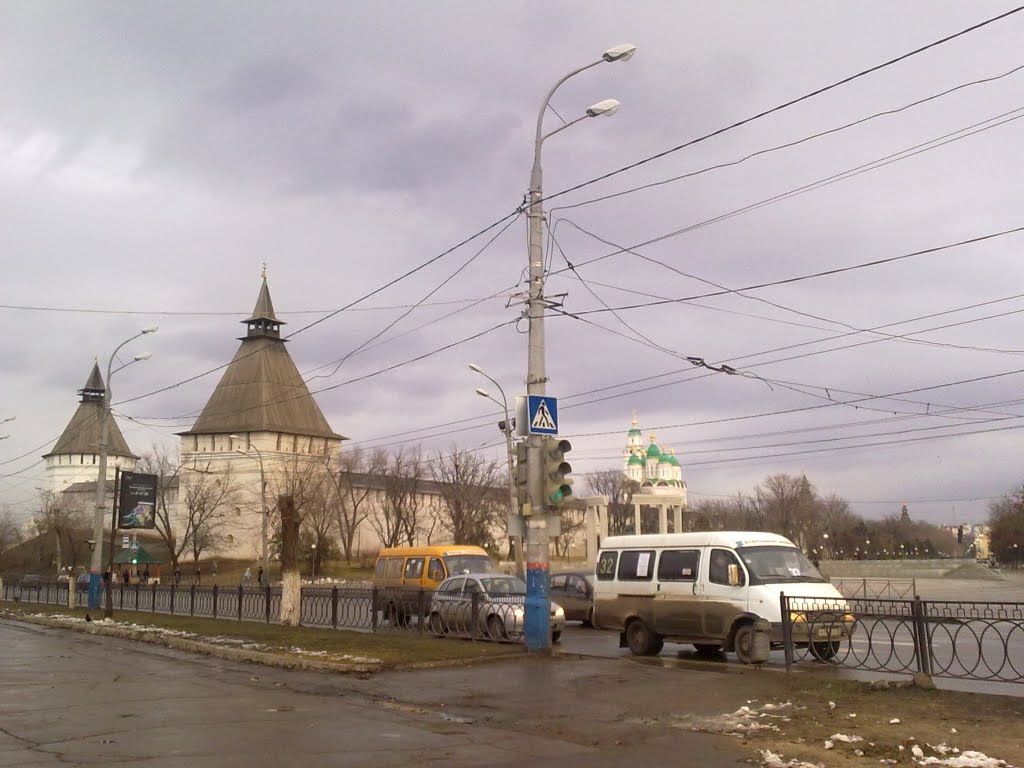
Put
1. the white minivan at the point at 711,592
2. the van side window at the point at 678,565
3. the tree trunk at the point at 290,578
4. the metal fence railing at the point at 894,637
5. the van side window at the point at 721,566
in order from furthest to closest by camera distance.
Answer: the tree trunk at the point at 290,578 → the van side window at the point at 678,565 → the van side window at the point at 721,566 → the white minivan at the point at 711,592 → the metal fence railing at the point at 894,637

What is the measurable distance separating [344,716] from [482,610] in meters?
9.18

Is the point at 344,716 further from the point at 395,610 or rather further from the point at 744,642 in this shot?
the point at 395,610

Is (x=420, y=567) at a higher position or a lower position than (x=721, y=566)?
lower

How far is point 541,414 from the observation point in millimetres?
16969

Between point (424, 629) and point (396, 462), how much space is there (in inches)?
2543

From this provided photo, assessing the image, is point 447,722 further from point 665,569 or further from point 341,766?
point 665,569

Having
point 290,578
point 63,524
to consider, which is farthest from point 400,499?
point 290,578

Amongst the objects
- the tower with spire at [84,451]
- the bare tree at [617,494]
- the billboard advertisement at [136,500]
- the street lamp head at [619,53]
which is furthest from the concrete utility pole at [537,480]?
the tower with spire at [84,451]

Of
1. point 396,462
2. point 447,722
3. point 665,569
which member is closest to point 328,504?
point 396,462

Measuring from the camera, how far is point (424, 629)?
21.1 meters

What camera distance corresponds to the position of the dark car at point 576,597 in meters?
26.5

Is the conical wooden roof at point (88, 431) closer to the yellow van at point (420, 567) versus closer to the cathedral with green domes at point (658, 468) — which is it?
the cathedral with green domes at point (658, 468)

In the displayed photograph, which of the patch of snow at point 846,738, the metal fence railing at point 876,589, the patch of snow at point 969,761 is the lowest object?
the metal fence railing at point 876,589

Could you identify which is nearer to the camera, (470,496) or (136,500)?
(136,500)
